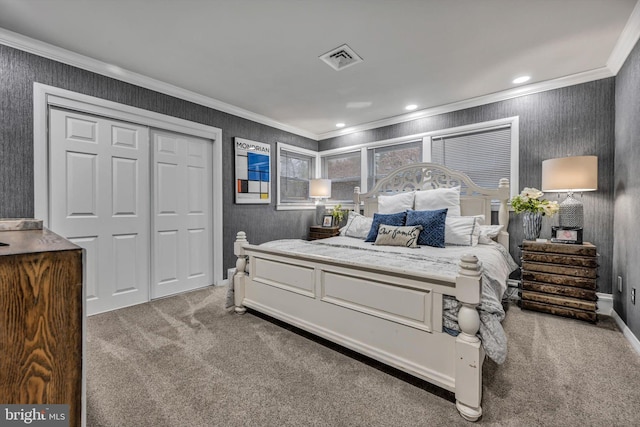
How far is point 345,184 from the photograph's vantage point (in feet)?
16.2

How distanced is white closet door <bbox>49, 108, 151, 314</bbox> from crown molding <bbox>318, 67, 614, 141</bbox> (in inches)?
126

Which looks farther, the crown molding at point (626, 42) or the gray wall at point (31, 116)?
the gray wall at point (31, 116)

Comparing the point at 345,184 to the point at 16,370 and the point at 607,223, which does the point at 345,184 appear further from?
the point at 16,370

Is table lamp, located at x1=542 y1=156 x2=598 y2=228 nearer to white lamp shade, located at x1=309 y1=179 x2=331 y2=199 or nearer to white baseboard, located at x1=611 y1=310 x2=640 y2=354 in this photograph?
white baseboard, located at x1=611 y1=310 x2=640 y2=354

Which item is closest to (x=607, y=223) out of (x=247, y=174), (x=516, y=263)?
(x=516, y=263)

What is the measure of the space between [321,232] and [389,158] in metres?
1.63

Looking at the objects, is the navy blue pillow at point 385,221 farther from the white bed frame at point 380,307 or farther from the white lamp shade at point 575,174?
the white lamp shade at point 575,174

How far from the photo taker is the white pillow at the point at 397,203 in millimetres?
3381

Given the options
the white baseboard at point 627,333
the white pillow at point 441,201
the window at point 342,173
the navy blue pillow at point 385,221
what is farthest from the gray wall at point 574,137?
the window at point 342,173

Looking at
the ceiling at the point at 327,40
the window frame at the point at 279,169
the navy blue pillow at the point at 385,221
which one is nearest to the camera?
the ceiling at the point at 327,40

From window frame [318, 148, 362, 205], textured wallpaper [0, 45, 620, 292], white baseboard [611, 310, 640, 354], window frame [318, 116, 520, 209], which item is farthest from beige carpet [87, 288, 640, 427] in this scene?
window frame [318, 148, 362, 205]

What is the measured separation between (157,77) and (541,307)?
4.56m

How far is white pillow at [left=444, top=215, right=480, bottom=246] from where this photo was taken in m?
2.77

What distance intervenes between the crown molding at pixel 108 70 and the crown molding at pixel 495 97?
1.88m
